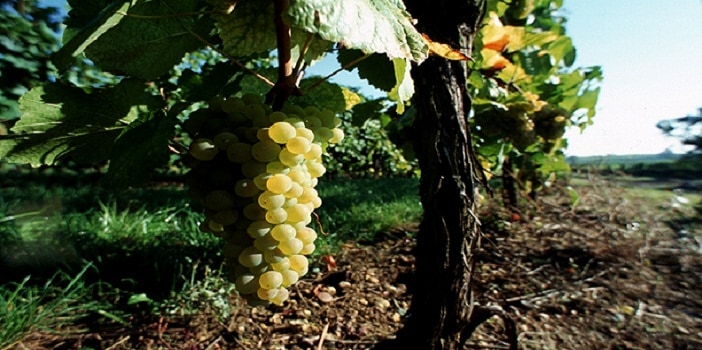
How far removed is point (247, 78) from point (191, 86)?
0.14 metres

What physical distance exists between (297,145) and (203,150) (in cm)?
14

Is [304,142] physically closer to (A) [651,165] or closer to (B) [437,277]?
(B) [437,277]

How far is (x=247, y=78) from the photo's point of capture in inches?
36.0

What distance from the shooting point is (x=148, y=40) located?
0.71 m

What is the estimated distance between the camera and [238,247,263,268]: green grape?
660 millimetres

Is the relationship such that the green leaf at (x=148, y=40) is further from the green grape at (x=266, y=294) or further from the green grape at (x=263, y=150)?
the green grape at (x=266, y=294)

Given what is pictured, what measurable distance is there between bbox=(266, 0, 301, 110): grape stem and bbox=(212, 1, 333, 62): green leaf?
4 cm

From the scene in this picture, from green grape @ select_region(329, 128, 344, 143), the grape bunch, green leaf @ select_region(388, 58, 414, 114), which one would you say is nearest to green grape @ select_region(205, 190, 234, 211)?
the grape bunch

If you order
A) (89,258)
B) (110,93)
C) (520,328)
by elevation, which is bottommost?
(520,328)

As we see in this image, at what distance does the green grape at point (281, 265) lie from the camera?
2.26ft

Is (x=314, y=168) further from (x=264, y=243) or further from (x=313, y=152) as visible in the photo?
(x=264, y=243)

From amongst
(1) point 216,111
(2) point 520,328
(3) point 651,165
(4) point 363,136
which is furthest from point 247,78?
(4) point 363,136

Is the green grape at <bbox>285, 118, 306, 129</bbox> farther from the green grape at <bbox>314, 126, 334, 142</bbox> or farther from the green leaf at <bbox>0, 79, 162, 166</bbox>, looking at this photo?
the green leaf at <bbox>0, 79, 162, 166</bbox>

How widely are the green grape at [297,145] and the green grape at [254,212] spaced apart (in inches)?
4.3
